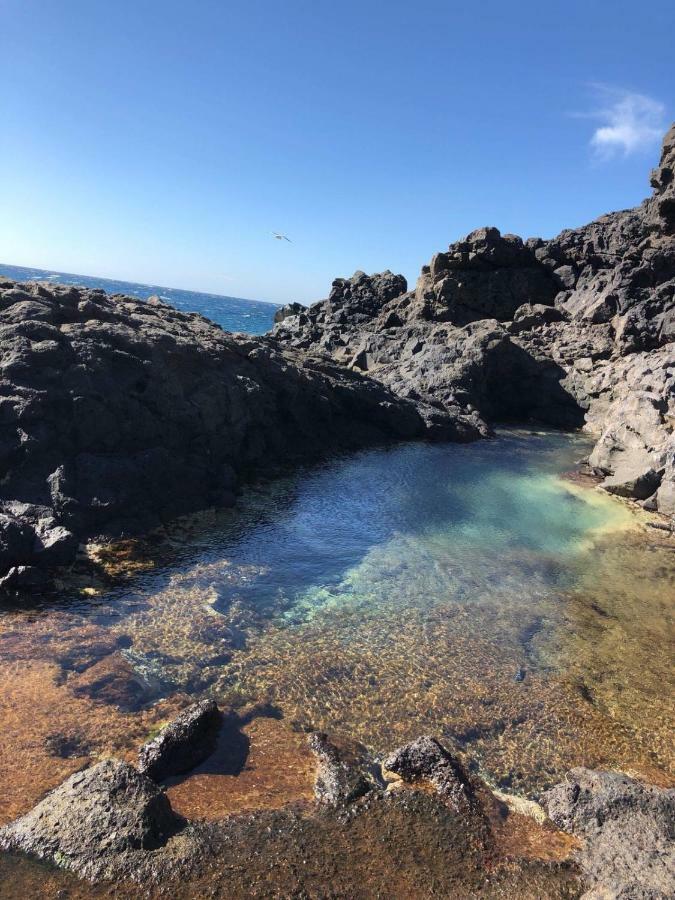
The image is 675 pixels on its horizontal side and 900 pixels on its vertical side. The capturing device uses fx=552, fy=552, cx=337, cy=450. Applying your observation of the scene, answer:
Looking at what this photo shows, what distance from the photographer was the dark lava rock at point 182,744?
668 cm

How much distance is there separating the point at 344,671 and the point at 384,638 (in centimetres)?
131

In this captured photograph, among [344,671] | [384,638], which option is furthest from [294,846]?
[384,638]

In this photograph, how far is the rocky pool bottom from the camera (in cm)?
587

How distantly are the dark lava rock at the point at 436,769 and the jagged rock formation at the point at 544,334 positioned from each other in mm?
14539

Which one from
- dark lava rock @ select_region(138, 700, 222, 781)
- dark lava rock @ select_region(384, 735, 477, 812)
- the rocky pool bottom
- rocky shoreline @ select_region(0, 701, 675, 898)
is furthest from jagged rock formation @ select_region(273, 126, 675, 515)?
dark lava rock @ select_region(138, 700, 222, 781)

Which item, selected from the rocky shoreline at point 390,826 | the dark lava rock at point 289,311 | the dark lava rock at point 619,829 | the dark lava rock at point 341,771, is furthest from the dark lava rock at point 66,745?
the dark lava rock at point 289,311

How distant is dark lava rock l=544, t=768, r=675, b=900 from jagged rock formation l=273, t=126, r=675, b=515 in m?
13.6

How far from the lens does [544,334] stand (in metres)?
41.4

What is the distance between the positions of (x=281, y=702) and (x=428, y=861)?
10.4 ft

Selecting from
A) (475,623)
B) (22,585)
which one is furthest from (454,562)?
(22,585)

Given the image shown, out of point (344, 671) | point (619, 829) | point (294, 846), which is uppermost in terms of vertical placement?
point (619, 829)

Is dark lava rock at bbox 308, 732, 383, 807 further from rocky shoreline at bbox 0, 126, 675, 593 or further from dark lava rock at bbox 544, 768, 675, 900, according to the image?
rocky shoreline at bbox 0, 126, 675, 593

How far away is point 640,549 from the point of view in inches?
611

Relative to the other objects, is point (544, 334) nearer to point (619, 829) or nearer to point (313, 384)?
point (313, 384)
